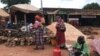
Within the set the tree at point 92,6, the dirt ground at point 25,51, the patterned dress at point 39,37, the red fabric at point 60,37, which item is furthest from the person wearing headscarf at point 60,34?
the tree at point 92,6

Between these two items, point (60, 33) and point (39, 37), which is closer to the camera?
point (60, 33)

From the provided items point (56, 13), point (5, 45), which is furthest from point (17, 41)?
point (56, 13)

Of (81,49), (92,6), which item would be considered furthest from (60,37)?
(92,6)

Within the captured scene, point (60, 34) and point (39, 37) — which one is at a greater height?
point (60, 34)

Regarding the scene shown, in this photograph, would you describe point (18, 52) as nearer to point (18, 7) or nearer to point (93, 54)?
point (93, 54)

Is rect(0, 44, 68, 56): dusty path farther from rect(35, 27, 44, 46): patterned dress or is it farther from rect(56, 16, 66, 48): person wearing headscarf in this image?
rect(56, 16, 66, 48): person wearing headscarf

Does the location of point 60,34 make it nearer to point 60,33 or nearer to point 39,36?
point 60,33

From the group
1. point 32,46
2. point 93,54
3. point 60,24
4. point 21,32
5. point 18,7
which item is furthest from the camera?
point 18,7

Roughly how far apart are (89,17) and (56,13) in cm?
503

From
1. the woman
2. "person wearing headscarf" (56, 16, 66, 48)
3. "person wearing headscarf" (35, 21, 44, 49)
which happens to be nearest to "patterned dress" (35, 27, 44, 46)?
"person wearing headscarf" (35, 21, 44, 49)

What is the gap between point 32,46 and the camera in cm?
1363

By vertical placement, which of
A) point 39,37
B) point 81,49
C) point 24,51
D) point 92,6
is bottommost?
point 92,6

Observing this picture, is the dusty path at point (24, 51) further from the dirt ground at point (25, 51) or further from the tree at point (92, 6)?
the tree at point (92, 6)

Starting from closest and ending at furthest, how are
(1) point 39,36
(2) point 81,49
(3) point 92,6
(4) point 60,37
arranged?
1. (2) point 81,49
2. (4) point 60,37
3. (1) point 39,36
4. (3) point 92,6
